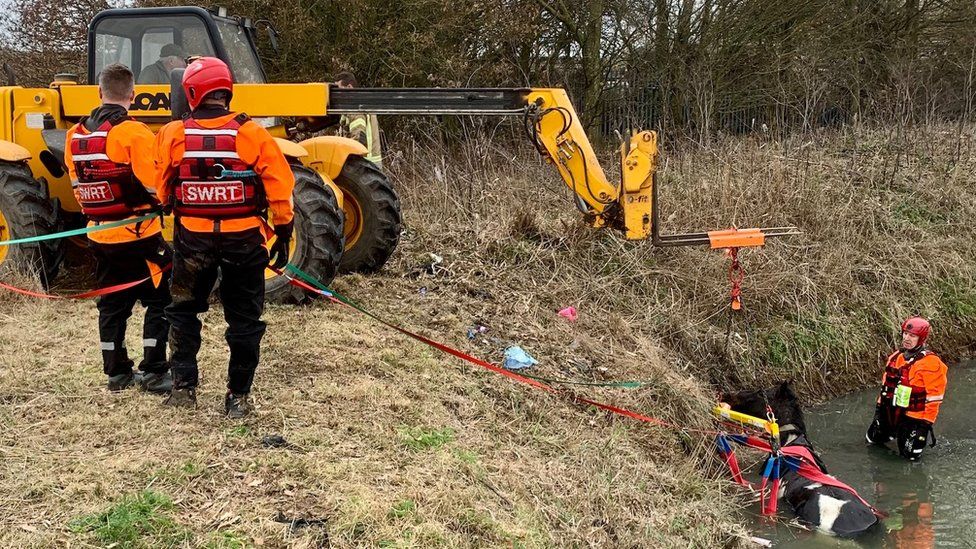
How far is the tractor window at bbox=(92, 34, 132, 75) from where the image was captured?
6582 mm

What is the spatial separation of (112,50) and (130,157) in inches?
112

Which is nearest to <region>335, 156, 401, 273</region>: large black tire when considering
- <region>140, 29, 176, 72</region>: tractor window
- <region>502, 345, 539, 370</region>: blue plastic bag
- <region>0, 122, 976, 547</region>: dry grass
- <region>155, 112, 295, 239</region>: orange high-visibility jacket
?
<region>0, 122, 976, 547</region>: dry grass

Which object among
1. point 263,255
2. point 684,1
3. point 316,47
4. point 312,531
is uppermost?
point 684,1

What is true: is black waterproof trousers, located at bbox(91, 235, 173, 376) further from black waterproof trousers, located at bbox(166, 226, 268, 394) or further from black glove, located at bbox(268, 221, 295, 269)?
black glove, located at bbox(268, 221, 295, 269)

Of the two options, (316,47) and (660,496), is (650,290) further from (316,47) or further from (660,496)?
(316,47)

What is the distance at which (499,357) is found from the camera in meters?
6.04

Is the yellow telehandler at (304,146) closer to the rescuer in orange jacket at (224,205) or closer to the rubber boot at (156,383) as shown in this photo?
the rubber boot at (156,383)

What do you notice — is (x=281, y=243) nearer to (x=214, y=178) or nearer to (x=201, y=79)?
(x=214, y=178)

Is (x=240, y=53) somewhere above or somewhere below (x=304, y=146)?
above

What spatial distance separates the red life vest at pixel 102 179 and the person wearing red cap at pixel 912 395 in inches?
232

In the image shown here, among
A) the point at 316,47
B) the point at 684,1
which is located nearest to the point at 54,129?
the point at 316,47

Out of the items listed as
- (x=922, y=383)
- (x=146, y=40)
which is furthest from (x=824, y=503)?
(x=146, y=40)

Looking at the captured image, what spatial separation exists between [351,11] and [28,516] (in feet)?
32.9

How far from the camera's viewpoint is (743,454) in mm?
6398
